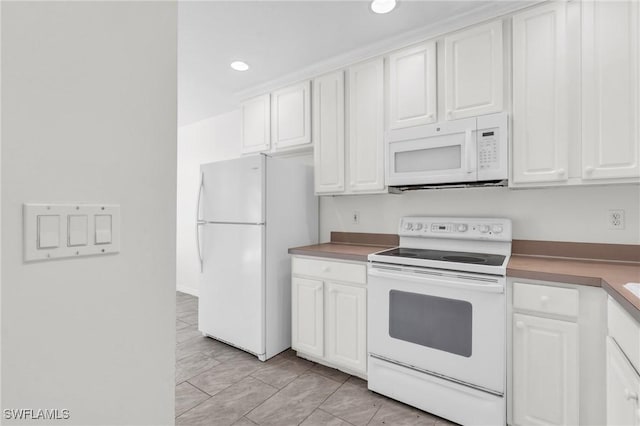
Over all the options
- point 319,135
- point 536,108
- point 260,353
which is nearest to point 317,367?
point 260,353

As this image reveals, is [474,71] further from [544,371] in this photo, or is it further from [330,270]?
[544,371]

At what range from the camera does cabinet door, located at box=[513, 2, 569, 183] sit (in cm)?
178

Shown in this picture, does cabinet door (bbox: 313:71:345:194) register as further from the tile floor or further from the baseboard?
the baseboard

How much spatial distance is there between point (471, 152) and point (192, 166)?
3886mm

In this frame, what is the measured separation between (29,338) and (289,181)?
2204mm

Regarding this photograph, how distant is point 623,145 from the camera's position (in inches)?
64.0

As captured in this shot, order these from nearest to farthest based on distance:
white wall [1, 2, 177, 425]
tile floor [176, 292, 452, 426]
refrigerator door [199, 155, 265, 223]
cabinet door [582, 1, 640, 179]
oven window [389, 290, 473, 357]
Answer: white wall [1, 2, 177, 425] < cabinet door [582, 1, 640, 179] < oven window [389, 290, 473, 357] < tile floor [176, 292, 452, 426] < refrigerator door [199, 155, 265, 223]

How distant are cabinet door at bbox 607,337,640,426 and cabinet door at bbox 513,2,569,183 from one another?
0.98 m

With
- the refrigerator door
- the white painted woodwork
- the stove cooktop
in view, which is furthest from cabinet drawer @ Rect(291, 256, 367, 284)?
the white painted woodwork

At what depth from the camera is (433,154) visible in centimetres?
217

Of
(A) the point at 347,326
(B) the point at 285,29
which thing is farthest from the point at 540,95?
(A) the point at 347,326

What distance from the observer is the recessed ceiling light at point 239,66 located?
2.74 metres

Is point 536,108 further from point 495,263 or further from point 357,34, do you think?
point 357,34

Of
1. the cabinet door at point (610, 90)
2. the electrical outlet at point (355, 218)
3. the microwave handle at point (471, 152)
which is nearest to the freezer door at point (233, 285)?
the electrical outlet at point (355, 218)
